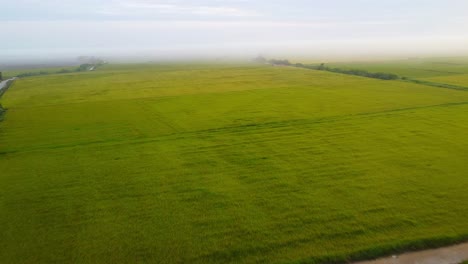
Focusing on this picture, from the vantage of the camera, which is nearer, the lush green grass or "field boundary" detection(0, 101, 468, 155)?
the lush green grass

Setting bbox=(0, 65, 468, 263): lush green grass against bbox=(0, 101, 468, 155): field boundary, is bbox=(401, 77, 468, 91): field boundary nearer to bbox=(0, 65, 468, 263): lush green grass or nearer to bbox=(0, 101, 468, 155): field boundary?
bbox=(0, 101, 468, 155): field boundary

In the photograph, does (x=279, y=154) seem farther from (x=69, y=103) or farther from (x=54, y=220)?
(x=69, y=103)

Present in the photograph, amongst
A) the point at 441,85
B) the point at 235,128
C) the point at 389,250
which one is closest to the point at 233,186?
the point at 389,250

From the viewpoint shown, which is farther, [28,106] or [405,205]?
[28,106]

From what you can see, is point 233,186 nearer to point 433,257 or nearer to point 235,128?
point 433,257

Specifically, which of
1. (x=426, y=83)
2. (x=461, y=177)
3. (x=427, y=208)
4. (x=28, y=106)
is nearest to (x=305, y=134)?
(x=461, y=177)

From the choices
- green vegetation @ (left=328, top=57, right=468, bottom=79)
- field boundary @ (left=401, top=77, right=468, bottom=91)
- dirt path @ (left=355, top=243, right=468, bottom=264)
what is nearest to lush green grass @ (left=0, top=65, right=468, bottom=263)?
dirt path @ (left=355, top=243, right=468, bottom=264)

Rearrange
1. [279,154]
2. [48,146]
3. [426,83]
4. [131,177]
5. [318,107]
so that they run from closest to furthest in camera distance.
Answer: [131,177] → [279,154] → [48,146] → [318,107] → [426,83]
